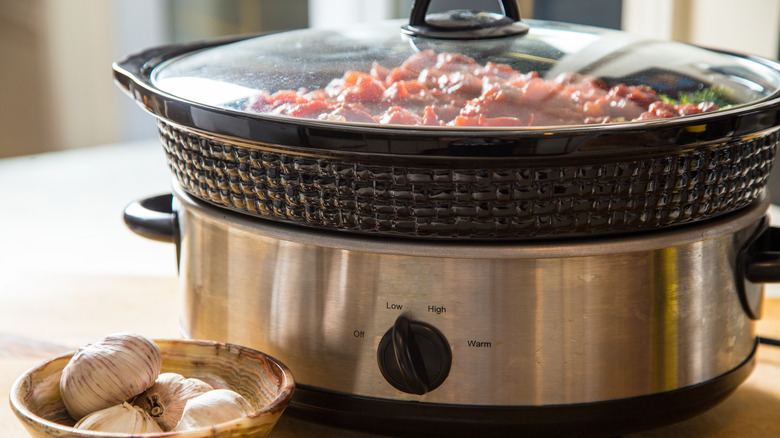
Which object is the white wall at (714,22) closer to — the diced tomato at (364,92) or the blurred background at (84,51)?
the blurred background at (84,51)

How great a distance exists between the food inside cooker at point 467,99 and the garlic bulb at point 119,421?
243mm

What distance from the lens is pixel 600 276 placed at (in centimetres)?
64

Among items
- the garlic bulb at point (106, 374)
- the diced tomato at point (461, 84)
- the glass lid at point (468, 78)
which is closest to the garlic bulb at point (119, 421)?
the garlic bulb at point (106, 374)

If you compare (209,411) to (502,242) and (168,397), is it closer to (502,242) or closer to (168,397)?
(168,397)

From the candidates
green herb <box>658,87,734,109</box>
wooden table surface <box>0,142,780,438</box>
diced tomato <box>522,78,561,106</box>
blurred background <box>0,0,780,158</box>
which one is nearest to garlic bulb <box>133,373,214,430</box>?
wooden table surface <box>0,142,780,438</box>

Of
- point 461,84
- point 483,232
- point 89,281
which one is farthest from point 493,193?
point 89,281

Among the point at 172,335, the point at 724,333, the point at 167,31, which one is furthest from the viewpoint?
the point at 167,31

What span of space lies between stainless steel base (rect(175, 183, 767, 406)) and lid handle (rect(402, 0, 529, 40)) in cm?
24

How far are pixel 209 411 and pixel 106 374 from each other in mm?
83

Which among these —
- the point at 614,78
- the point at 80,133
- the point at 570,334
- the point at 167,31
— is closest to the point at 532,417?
the point at 570,334

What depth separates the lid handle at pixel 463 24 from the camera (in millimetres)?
797

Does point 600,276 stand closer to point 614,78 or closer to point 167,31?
point 614,78

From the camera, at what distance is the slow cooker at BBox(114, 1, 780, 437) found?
1.98ft

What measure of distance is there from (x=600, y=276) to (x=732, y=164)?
0.13m
